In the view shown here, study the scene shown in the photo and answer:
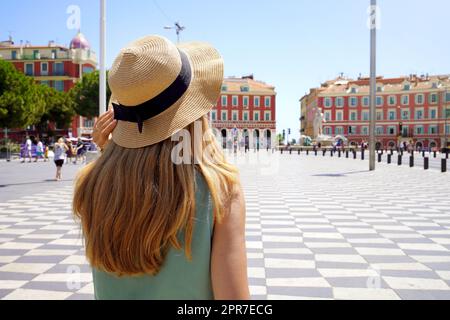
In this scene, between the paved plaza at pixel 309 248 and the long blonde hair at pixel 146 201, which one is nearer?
the long blonde hair at pixel 146 201

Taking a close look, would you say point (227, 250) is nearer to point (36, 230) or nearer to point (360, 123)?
point (36, 230)

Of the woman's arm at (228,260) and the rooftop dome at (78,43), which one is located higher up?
the rooftop dome at (78,43)

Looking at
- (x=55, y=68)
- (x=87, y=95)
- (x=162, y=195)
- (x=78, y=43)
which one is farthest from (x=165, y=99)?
(x=55, y=68)

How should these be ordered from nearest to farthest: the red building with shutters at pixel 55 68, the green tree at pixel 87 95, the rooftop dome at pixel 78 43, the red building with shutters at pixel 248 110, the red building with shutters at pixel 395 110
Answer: the green tree at pixel 87 95 → the rooftop dome at pixel 78 43 → the red building with shutters at pixel 55 68 → the red building with shutters at pixel 395 110 → the red building with shutters at pixel 248 110

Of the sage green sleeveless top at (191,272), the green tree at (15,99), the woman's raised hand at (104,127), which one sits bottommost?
the sage green sleeveless top at (191,272)

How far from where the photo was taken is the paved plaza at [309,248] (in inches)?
177

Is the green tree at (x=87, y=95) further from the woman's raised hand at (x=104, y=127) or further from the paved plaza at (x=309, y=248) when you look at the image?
the woman's raised hand at (x=104, y=127)

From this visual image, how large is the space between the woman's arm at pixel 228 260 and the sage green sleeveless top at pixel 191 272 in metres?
0.03

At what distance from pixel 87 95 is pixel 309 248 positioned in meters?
58.3

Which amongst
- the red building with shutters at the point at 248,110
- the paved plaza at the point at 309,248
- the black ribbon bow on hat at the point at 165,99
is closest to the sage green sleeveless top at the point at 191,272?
the black ribbon bow on hat at the point at 165,99

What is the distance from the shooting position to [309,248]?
6.25 m

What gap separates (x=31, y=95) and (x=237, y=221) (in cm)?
4854

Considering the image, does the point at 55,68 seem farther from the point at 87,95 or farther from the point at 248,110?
the point at 248,110

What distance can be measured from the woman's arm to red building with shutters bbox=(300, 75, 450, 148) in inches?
3303
